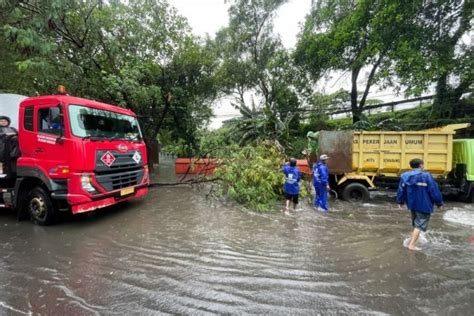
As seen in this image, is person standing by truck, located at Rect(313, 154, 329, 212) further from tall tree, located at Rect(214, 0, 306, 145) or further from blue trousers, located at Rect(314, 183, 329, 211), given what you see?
tall tree, located at Rect(214, 0, 306, 145)

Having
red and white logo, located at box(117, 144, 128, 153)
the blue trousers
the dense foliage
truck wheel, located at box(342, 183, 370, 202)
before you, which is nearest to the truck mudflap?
red and white logo, located at box(117, 144, 128, 153)

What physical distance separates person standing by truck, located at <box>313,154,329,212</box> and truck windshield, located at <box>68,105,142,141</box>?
4962 millimetres

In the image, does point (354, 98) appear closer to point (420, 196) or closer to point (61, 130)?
point (420, 196)

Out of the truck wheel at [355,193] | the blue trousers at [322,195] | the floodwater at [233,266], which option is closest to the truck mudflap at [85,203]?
the floodwater at [233,266]

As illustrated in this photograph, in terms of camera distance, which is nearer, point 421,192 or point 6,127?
point 421,192

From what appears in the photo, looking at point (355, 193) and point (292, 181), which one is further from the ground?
point (292, 181)

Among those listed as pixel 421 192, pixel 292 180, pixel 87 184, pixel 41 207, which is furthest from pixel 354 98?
pixel 41 207

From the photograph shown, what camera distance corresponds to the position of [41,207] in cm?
558

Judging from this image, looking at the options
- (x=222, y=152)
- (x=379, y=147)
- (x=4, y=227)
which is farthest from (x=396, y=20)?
(x=4, y=227)

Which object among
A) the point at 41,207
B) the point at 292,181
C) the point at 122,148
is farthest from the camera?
the point at 292,181

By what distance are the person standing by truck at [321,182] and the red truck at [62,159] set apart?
16.0 ft

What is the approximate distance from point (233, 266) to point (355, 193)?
20.1 feet

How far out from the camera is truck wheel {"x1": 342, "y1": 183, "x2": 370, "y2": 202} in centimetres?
835

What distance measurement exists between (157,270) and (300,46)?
1589cm
